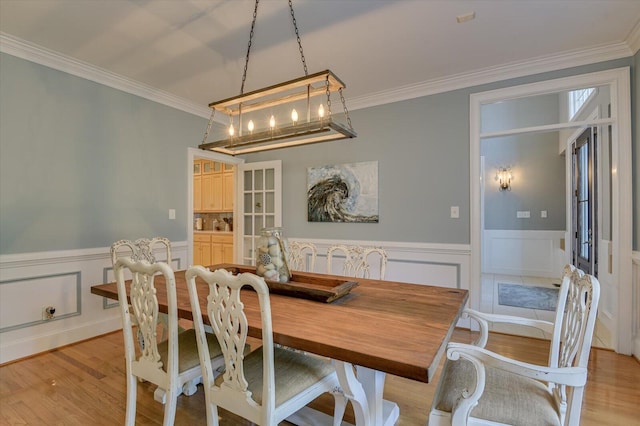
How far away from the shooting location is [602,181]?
10.1 ft

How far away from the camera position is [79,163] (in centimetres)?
292

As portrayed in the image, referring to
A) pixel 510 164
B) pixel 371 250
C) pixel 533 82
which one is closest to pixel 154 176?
pixel 371 250

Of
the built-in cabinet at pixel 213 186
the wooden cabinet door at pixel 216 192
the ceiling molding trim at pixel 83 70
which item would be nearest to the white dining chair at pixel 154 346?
the ceiling molding trim at pixel 83 70

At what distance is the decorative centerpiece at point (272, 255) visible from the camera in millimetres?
1842

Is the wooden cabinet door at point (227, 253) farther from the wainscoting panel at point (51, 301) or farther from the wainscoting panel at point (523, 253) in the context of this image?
the wainscoting panel at point (523, 253)

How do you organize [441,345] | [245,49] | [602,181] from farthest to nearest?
[602,181], [245,49], [441,345]

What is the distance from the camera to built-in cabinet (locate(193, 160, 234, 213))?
18.2 ft

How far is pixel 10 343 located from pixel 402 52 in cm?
406

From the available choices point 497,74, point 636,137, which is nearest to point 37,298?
point 497,74

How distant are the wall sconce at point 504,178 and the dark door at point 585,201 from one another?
4.72 ft

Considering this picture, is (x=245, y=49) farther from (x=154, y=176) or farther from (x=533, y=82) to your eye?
(x=533, y=82)

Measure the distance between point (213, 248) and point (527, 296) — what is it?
16.4 feet

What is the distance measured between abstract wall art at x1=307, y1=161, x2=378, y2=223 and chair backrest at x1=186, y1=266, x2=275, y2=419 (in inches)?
104

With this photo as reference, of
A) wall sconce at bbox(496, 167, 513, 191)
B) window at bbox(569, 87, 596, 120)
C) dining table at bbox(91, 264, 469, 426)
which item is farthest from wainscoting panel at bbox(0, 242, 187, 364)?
wall sconce at bbox(496, 167, 513, 191)
